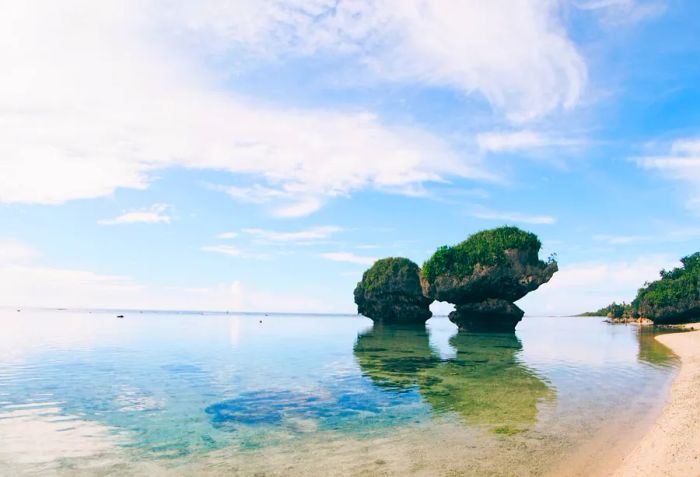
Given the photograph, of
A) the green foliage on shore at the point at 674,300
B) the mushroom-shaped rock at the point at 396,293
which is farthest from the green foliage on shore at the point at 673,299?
the mushroom-shaped rock at the point at 396,293

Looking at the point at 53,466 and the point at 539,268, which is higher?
the point at 539,268

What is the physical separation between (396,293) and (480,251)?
23.8m

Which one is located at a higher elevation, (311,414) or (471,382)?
(311,414)

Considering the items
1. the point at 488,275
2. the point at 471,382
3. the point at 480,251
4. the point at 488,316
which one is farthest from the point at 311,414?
the point at 488,316

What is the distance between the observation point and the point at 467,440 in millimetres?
11883

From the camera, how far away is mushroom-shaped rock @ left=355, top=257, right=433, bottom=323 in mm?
79688

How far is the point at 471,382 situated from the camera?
2136 centimetres

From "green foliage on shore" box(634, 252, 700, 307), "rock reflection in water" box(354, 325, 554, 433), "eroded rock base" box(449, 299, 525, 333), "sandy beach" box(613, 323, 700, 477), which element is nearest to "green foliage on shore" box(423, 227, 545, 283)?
"eroded rock base" box(449, 299, 525, 333)

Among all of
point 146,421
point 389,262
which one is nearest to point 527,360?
point 146,421

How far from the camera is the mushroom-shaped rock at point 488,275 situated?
193 ft

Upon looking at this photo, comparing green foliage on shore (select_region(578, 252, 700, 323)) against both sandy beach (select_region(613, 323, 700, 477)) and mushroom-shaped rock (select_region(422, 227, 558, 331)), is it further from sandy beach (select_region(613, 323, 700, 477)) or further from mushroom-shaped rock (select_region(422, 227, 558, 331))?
sandy beach (select_region(613, 323, 700, 477))

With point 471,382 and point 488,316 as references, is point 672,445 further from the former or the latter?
point 488,316

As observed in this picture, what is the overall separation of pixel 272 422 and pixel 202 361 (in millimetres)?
18324

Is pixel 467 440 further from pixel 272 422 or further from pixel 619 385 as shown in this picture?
pixel 619 385
